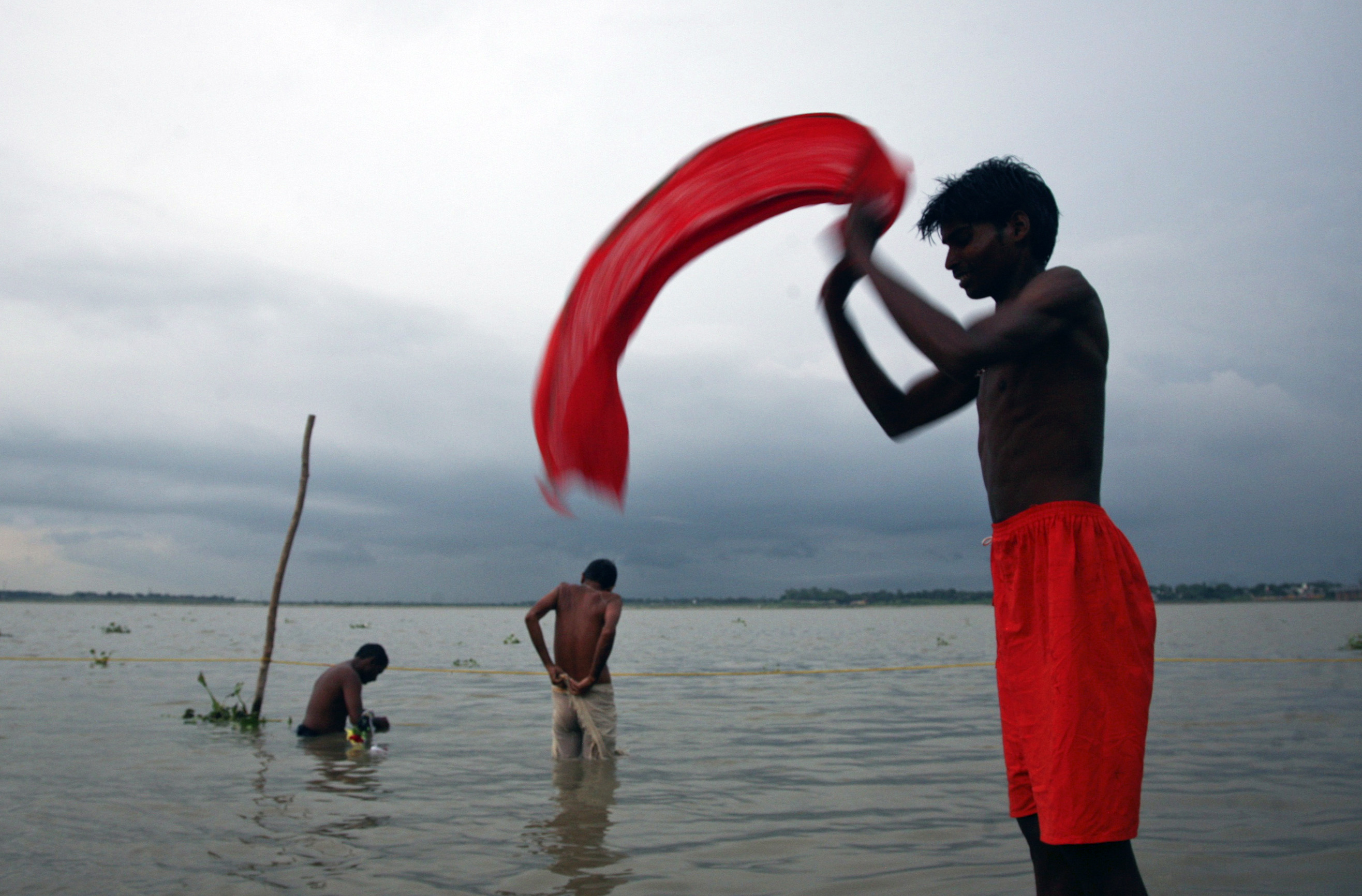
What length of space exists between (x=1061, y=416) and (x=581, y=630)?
5.96 m

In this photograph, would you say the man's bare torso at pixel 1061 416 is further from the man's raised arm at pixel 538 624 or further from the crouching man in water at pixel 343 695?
the crouching man in water at pixel 343 695

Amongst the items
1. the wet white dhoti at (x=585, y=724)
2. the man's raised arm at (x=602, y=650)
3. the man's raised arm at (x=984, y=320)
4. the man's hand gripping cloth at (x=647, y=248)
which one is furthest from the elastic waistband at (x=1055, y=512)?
the wet white dhoti at (x=585, y=724)

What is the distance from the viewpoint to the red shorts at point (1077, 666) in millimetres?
1857

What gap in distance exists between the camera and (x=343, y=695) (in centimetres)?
949

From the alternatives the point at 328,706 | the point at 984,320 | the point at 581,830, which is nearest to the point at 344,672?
the point at 328,706

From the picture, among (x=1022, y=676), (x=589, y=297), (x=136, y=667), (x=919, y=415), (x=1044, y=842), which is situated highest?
(x=589, y=297)

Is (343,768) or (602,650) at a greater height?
(602,650)

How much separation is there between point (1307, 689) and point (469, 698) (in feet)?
40.8

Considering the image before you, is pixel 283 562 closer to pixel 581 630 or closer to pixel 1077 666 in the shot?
pixel 581 630

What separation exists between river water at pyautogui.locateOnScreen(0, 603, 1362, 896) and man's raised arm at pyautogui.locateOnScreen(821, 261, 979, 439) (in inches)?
115

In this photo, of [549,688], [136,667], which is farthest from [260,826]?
[136,667]

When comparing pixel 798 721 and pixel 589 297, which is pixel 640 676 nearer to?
pixel 798 721

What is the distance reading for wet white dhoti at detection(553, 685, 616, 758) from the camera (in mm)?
7633

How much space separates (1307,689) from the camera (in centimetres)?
1338
